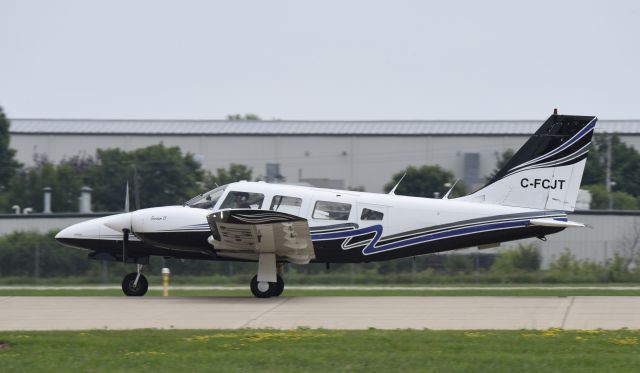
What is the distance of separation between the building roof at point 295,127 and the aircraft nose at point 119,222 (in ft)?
171

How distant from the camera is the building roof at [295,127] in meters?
74.9

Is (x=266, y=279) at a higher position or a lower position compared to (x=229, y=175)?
lower

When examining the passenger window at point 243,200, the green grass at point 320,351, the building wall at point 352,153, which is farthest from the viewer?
the building wall at point 352,153

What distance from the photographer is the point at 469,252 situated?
39094 mm

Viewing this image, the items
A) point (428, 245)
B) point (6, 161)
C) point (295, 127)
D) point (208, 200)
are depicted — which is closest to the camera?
point (208, 200)

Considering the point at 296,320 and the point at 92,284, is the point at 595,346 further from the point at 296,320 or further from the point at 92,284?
the point at 92,284

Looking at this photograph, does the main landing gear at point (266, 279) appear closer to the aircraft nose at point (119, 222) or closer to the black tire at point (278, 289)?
the black tire at point (278, 289)

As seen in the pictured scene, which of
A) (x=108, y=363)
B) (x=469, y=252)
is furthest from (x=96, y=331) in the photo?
(x=469, y=252)

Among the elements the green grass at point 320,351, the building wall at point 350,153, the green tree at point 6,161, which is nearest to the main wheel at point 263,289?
the green grass at point 320,351

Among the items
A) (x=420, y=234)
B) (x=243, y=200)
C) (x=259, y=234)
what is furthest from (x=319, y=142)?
(x=259, y=234)

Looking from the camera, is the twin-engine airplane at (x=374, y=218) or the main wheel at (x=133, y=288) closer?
the twin-engine airplane at (x=374, y=218)

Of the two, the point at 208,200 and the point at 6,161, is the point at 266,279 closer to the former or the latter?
the point at 208,200

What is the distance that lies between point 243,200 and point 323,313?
13.9ft

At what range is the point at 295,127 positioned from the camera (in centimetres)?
7688
